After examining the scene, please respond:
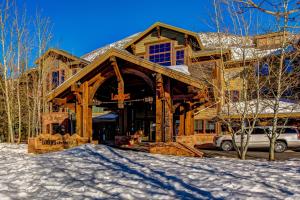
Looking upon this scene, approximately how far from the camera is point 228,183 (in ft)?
20.6

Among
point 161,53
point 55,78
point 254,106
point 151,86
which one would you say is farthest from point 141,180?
point 55,78

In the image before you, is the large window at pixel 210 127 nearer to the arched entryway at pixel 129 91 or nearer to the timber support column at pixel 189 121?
the arched entryway at pixel 129 91

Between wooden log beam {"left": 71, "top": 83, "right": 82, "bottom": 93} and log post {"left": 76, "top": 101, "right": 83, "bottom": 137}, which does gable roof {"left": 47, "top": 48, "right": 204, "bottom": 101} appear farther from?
log post {"left": 76, "top": 101, "right": 83, "bottom": 137}

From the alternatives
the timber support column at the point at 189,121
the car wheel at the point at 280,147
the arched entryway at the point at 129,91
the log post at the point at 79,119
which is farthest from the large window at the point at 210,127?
the log post at the point at 79,119

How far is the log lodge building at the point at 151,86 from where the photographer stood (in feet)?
39.8

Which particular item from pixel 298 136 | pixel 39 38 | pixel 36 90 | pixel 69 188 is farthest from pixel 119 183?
pixel 39 38

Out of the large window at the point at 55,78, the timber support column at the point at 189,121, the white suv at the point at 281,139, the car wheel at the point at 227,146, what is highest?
the large window at the point at 55,78

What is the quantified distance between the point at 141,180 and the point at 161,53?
1837cm

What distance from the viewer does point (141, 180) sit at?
6707mm

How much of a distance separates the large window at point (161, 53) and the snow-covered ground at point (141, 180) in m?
15.6

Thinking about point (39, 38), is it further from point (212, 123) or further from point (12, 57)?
point (212, 123)

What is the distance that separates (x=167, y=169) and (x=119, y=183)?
1914 millimetres

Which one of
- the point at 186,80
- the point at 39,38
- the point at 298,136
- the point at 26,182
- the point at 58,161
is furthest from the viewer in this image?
the point at 39,38

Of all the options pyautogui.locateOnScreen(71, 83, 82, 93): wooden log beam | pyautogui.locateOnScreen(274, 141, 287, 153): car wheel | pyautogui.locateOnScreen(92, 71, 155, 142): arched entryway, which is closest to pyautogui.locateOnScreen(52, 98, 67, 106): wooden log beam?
pyautogui.locateOnScreen(71, 83, 82, 93): wooden log beam
